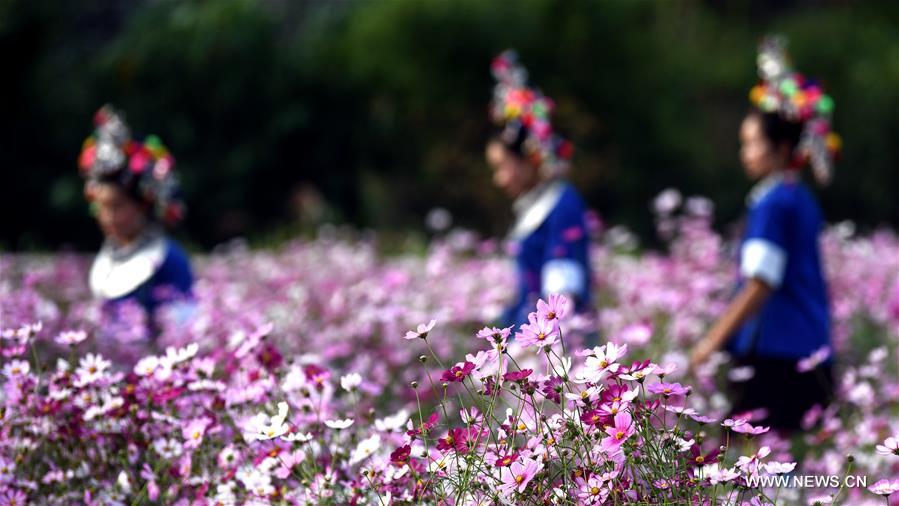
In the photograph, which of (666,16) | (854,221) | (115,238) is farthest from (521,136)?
(666,16)

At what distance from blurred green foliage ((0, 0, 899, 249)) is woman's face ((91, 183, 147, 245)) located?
4844 millimetres

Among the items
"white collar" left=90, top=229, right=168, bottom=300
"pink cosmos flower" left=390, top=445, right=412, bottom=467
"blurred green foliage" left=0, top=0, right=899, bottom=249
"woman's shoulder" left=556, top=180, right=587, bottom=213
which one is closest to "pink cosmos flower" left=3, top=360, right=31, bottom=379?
"pink cosmos flower" left=390, top=445, right=412, bottom=467

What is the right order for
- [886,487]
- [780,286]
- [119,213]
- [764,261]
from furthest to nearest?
1. [119,213]
2. [780,286]
3. [764,261]
4. [886,487]

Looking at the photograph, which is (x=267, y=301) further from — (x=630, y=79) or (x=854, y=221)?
→ (x=854, y=221)

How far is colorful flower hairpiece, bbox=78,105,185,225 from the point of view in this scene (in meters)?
4.41

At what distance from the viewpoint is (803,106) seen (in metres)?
4.11

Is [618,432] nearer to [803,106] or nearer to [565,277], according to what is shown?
[565,277]

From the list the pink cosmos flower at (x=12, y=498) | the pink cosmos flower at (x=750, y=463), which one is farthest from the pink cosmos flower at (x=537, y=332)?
the pink cosmos flower at (x=12, y=498)

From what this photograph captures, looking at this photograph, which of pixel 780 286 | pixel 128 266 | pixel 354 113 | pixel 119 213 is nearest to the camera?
pixel 780 286

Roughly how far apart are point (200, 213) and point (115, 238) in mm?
5191

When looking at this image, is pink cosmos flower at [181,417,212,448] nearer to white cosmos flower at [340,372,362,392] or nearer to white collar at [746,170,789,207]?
white cosmos flower at [340,372,362,392]

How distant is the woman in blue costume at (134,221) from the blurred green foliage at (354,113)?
4744 millimetres

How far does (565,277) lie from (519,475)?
7.89 feet

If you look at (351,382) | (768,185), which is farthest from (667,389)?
(768,185)
